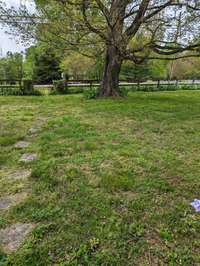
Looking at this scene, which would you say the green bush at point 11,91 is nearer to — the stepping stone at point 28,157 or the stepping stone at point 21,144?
the stepping stone at point 21,144

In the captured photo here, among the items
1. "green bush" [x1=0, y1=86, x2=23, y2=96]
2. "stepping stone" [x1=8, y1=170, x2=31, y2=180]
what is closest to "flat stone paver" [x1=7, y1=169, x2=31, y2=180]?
"stepping stone" [x1=8, y1=170, x2=31, y2=180]

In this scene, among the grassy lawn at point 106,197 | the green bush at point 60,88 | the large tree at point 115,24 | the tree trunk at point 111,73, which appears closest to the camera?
the grassy lawn at point 106,197

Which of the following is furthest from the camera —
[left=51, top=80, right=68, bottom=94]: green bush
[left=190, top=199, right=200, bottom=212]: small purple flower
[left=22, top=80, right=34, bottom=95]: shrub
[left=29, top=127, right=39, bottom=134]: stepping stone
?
[left=51, top=80, right=68, bottom=94]: green bush

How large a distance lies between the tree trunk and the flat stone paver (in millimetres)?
6450

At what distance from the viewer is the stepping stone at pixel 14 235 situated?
4.68 ft

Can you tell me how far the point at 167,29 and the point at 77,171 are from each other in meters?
6.87

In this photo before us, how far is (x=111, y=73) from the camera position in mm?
8359

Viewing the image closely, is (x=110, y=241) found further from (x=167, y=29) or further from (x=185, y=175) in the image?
(x=167, y=29)

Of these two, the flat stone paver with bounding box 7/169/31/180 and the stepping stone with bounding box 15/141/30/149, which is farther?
the stepping stone with bounding box 15/141/30/149

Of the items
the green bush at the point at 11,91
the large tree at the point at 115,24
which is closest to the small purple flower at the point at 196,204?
the large tree at the point at 115,24

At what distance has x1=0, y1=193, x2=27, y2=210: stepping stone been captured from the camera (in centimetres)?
187

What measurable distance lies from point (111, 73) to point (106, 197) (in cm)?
700

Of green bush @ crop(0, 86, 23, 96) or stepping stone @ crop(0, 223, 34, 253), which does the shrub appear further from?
stepping stone @ crop(0, 223, 34, 253)

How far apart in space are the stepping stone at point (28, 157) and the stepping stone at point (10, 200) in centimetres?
77
